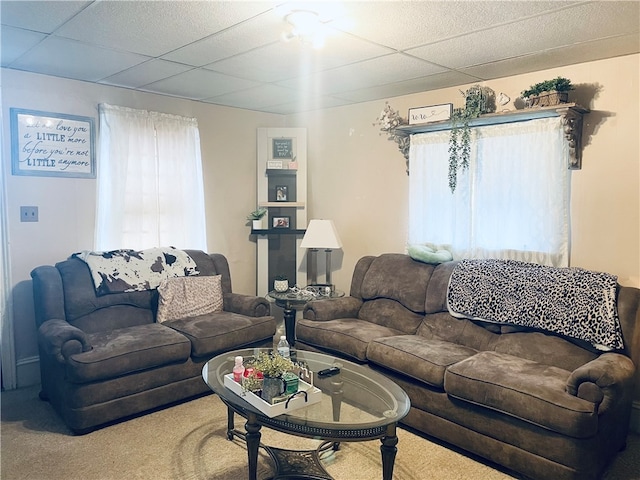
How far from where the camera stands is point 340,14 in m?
2.38

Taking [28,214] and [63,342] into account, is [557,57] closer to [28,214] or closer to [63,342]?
[63,342]

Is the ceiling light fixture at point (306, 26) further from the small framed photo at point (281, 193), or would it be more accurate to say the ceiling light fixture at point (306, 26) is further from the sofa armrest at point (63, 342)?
the small framed photo at point (281, 193)

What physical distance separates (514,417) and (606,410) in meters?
0.44

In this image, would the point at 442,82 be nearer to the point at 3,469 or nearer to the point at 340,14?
the point at 340,14

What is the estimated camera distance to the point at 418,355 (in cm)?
304

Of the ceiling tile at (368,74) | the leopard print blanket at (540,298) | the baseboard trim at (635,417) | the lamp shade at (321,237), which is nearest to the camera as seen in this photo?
the leopard print blanket at (540,298)

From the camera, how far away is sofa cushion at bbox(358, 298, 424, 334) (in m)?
3.77

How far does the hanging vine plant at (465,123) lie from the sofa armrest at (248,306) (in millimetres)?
1852

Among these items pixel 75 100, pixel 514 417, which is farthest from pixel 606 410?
pixel 75 100

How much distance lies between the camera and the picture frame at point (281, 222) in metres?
5.07

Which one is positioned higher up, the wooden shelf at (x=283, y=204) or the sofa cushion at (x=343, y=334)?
the wooden shelf at (x=283, y=204)

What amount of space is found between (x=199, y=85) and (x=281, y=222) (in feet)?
5.50

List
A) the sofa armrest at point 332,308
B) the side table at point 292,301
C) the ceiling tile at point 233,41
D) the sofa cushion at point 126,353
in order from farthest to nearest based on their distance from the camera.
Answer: the side table at point 292,301, the sofa armrest at point 332,308, the sofa cushion at point 126,353, the ceiling tile at point 233,41

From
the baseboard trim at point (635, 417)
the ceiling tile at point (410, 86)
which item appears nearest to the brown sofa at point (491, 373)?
the baseboard trim at point (635, 417)
